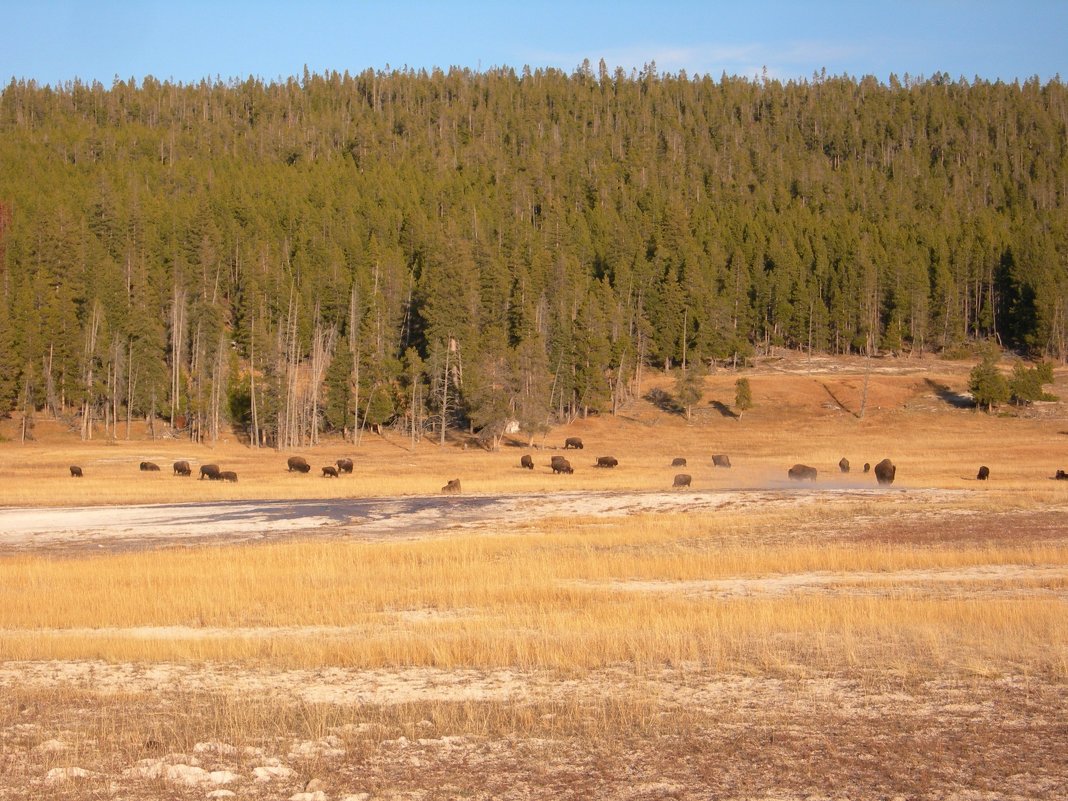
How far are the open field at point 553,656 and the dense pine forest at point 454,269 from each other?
2038 inches

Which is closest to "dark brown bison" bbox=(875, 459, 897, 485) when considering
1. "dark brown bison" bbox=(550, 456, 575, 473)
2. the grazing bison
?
"dark brown bison" bbox=(550, 456, 575, 473)

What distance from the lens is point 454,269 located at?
103062 mm

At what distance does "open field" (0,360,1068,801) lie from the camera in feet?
29.1

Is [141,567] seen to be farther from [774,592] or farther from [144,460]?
[144,460]

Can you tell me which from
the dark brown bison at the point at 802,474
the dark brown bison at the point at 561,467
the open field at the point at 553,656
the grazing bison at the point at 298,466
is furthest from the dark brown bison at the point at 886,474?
the grazing bison at the point at 298,466

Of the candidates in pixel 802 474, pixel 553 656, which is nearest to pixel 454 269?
pixel 802 474

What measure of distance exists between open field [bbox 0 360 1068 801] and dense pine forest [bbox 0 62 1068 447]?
51776mm

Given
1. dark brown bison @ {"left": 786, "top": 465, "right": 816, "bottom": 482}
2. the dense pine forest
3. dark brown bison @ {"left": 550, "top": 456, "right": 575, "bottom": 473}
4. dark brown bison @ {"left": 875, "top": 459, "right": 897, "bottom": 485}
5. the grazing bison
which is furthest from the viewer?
the dense pine forest

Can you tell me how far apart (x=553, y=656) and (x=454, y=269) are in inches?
3599

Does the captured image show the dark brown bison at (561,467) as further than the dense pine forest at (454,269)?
No

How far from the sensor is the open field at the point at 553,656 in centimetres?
887

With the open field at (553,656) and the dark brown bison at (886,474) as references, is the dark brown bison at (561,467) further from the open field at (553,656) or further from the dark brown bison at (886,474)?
the open field at (553,656)

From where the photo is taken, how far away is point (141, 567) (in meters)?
23.0

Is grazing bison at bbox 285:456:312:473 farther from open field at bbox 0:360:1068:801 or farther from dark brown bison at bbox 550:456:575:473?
open field at bbox 0:360:1068:801
